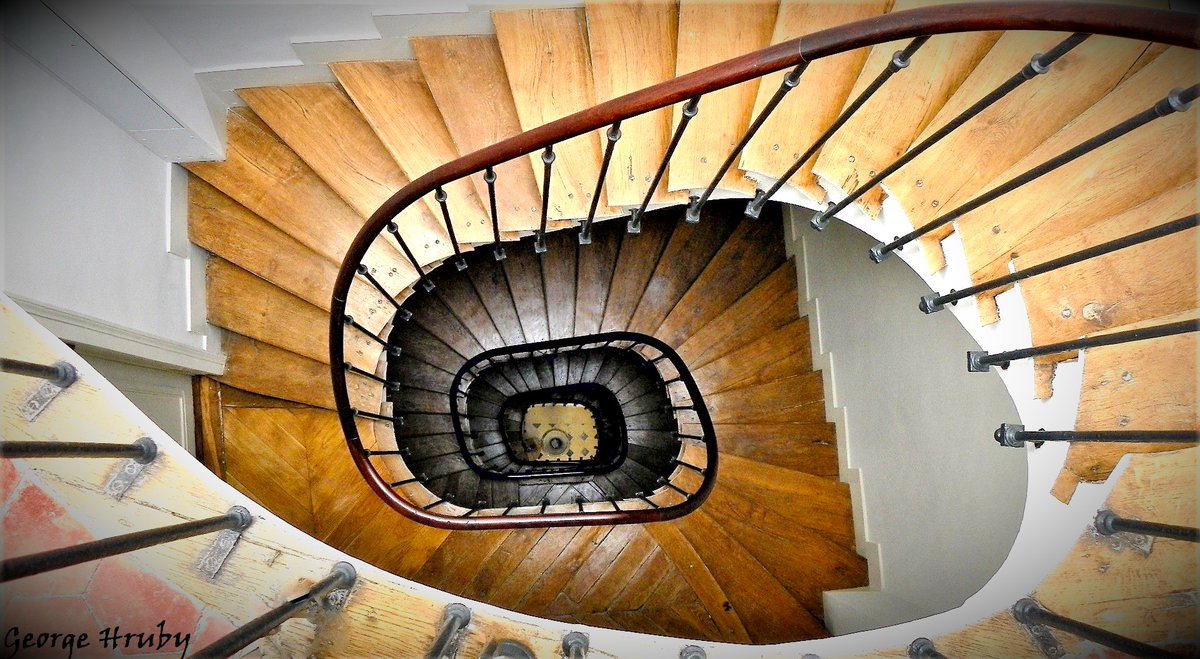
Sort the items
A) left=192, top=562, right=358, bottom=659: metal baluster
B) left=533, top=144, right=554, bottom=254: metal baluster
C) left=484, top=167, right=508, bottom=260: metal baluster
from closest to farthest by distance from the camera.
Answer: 1. left=192, top=562, right=358, bottom=659: metal baluster
2. left=533, top=144, right=554, bottom=254: metal baluster
3. left=484, top=167, right=508, bottom=260: metal baluster

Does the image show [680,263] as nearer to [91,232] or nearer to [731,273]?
[731,273]

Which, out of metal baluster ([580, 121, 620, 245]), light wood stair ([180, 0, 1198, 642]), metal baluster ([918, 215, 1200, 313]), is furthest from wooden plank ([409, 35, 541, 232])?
metal baluster ([918, 215, 1200, 313])

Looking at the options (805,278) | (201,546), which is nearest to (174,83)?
(201,546)

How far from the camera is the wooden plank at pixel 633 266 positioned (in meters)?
4.39

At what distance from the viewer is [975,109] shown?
1.77 metres

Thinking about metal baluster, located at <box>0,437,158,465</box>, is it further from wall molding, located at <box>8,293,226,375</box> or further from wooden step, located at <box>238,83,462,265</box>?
wooden step, located at <box>238,83,462,265</box>

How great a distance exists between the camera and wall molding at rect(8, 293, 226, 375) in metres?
2.59

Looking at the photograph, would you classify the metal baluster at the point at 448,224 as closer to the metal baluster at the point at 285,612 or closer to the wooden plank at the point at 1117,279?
the metal baluster at the point at 285,612

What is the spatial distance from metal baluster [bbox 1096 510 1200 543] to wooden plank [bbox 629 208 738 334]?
2.83 metres

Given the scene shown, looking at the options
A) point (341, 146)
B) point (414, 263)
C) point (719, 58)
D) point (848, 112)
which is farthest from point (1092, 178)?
point (341, 146)

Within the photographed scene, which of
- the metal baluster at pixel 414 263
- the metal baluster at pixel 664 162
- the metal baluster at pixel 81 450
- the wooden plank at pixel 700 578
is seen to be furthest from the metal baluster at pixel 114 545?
the wooden plank at pixel 700 578

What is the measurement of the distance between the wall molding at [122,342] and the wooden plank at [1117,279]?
330cm

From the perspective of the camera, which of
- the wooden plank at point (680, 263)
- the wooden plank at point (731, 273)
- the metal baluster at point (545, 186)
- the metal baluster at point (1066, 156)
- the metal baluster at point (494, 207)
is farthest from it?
the wooden plank at point (680, 263)

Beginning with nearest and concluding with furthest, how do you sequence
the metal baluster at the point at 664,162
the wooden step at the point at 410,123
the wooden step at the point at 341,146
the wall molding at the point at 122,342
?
the metal baluster at the point at 664,162 < the wall molding at the point at 122,342 < the wooden step at the point at 410,123 < the wooden step at the point at 341,146
